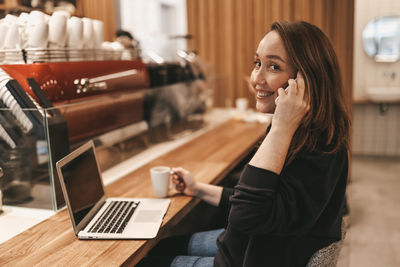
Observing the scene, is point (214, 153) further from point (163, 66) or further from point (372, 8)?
point (372, 8)

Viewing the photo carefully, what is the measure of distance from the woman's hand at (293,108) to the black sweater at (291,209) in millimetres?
80

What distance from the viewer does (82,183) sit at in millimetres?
1175

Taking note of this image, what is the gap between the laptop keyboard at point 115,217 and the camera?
42.9 inches

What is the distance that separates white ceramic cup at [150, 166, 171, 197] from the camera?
1343mm

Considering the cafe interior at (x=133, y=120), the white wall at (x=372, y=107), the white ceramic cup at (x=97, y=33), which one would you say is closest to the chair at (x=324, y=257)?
the cafe interior at (x=133, y=120)

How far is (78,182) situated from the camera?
1.15 metres

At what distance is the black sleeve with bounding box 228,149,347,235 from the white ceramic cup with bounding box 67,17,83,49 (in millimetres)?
993

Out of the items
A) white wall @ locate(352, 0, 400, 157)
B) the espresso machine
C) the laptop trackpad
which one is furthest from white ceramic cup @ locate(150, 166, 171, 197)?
white wall @ locate(352, 0, 400, 157)

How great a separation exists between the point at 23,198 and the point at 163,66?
3.44 ft

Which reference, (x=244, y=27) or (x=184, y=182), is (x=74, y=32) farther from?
(x=244, y=27)

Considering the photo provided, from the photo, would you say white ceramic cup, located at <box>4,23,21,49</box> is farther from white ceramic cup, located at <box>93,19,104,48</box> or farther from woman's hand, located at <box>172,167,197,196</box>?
woman's hand, located at <box>172,167,197,196</box>

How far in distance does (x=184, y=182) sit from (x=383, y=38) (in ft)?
13.6

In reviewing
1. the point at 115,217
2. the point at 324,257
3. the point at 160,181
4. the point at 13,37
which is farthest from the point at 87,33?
the point at 324,257

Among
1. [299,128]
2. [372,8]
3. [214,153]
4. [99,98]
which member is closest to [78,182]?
[99,98]
